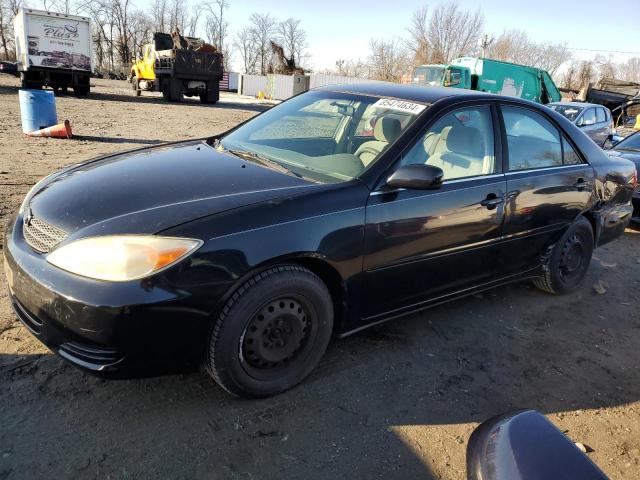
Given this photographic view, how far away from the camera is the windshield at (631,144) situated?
7887 mm

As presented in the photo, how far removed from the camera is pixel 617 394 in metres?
3.00

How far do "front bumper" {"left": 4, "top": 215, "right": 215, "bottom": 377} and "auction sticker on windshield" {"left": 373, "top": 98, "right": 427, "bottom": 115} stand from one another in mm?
1762

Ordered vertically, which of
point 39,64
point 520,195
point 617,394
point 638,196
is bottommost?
point 617,394

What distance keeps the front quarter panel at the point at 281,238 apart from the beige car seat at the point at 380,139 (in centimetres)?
32

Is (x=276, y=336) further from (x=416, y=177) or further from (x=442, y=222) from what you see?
(x=442, y=222)

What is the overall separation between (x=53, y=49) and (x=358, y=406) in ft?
74.9

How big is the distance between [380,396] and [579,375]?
1366mm

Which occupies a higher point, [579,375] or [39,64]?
[39,64]

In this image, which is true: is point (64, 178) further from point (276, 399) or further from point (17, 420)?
point (276, 399)

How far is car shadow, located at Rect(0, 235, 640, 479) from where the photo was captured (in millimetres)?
2188

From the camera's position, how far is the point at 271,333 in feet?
8.29

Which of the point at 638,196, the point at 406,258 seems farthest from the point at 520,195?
the point at 638,196

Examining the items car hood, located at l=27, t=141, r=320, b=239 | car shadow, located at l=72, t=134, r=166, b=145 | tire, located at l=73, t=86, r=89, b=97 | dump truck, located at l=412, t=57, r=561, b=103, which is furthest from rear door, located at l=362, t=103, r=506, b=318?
tire, located at l=73, t=86, r=89, b=97

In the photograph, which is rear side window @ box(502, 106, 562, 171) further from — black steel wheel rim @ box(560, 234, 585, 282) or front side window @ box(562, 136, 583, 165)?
black steel wheel rim @ box(560, 234, 585, 282)
